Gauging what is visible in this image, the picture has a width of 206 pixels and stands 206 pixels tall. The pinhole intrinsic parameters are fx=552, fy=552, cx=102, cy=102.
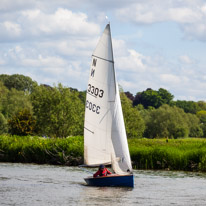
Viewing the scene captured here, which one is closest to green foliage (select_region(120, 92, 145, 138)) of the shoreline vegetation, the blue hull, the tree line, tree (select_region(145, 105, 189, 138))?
the tree line

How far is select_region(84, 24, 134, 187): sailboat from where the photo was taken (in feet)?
100.0

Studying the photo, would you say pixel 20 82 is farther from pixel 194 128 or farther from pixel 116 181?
pixel 116 181

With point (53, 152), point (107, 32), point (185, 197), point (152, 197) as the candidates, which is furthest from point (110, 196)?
point (53, 152)

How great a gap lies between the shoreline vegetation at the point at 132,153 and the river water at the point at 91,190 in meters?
2.13

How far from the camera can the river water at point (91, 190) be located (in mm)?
26531

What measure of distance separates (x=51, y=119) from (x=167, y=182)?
3915cm

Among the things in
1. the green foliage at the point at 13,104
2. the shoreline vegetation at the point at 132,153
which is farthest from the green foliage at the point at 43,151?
the green foliage at the point at 13,104

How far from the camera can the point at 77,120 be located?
73.6 metres

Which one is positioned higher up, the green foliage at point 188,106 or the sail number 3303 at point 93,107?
the green foliage at point 188,106

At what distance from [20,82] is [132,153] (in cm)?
11215

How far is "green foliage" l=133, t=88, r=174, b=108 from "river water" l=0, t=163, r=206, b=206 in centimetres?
13824

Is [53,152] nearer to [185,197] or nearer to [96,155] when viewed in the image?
[96,155]

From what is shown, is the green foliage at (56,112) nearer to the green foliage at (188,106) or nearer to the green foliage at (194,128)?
the green foliage at (194,128)

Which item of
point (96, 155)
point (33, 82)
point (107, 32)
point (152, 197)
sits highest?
point (33, 82)
